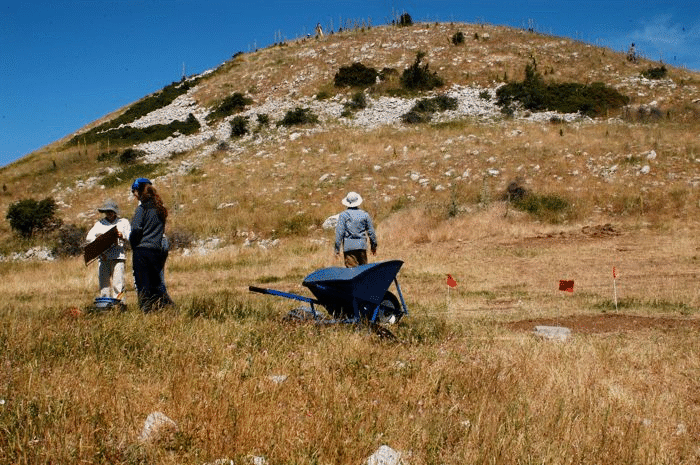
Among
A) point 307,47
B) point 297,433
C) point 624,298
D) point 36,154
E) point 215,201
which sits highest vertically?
point 307,47

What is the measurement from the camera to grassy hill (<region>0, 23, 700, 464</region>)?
3.40 metres

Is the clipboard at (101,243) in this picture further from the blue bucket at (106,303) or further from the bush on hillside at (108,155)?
the bush on hillside at (108,155)

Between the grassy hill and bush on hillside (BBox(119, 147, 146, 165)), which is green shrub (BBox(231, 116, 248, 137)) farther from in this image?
bush on hillside (BBox(119, 147, 146, 165))

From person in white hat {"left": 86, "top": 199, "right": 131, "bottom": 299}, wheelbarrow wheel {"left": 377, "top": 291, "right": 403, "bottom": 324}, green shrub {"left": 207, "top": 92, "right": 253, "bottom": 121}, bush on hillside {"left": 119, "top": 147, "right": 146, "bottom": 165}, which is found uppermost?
green shrub {"left": 207, "top": 92, "right": 253, "bottom": 121}

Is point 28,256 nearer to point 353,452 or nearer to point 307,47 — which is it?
Result: point 353,452

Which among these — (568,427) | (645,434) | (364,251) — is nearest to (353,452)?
(568,427)

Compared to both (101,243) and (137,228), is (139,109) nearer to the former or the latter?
(101,243)

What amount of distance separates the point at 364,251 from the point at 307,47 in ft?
141

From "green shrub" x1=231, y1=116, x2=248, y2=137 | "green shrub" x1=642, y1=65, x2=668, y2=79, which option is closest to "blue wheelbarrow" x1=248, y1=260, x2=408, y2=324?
"green shrub" x1=231, y1=116, x2=248, y2=137

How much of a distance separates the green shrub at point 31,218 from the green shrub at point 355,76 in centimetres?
2131

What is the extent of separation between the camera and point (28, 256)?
2311 centimetres

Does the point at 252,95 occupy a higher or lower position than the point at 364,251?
higher

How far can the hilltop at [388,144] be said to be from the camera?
22.3 meters

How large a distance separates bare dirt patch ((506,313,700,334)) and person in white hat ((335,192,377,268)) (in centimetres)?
288
